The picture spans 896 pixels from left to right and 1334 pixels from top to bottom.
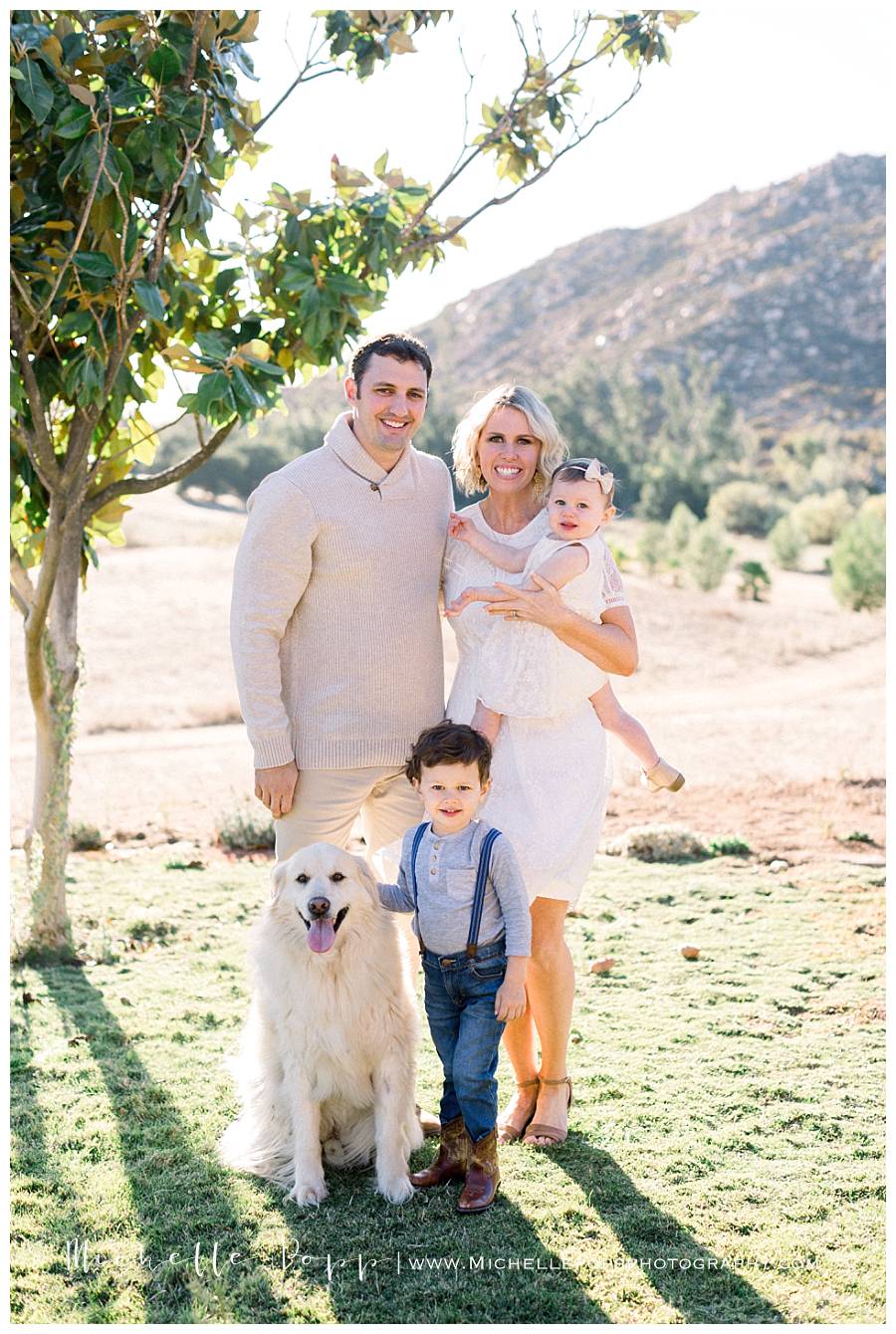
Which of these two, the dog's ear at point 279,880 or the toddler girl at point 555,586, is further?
the toddler girl at point 555,586

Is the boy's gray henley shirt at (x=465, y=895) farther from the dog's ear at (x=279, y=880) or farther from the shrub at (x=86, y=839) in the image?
the shrub at (x=86, y=839)

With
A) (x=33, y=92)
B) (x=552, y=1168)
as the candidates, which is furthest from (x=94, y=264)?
(x=552, y=1168)

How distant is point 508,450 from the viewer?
12.5ft

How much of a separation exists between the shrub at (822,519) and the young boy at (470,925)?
33.6 m

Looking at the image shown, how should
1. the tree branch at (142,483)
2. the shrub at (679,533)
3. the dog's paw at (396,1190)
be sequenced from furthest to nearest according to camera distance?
1. the shrub at (679,533)
2. the tree branch at (142,483)
3. the dog's paw at (396,1190)

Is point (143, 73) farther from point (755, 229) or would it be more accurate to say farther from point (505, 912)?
point (755, 229)

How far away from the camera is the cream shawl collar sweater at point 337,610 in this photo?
3773mm

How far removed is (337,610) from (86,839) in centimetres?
535

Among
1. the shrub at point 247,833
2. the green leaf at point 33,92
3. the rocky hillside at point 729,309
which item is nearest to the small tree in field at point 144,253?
the green leaf at point 33,92

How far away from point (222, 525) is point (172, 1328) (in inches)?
1313

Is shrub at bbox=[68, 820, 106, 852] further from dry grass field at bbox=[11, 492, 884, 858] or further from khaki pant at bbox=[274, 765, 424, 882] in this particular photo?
khaki pant at bbox=[274, 765, 424, 882]

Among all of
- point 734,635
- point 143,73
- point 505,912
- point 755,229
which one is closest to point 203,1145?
point 505,912

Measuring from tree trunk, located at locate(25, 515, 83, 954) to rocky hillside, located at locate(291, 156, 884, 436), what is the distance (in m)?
51.1

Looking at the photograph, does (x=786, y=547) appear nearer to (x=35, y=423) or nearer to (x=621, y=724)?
(x=35, y=423)
